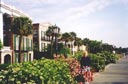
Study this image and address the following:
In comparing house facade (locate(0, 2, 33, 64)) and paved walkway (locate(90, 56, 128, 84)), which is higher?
house facade (locate(0, 2, 33, 64))

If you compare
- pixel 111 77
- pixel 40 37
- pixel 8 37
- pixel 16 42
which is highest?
pixel 40 37

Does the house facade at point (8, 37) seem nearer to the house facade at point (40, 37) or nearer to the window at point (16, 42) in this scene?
the window at point (16, 42)

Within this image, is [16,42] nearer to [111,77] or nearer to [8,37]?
[8,37]

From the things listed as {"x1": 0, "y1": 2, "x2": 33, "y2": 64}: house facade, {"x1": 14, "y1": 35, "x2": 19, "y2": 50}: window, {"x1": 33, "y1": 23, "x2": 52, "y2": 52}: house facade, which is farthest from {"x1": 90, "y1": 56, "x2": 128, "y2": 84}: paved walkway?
{"x1": 33, "y1": 23, "x2": 52, "y2": 52}: house facade

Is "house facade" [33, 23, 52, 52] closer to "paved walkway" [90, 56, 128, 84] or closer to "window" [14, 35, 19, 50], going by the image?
"window" [14, 35, 19, 50]

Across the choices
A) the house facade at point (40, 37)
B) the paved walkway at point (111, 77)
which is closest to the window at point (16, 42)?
the paved walkway at point (111, 77)

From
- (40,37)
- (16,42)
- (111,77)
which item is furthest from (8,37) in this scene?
(111,77)

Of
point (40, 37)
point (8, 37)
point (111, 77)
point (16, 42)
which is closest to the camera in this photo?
point (111, 77)

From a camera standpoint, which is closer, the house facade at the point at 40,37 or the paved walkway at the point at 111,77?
the paved walkway at the point at 111,77

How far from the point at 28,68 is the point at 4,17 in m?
36.5

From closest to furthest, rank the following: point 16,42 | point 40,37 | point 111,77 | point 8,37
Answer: point 111,77 → point 8,37 → point 16,42 → point 40,37

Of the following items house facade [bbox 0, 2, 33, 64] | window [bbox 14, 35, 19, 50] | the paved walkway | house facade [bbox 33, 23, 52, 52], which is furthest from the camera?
house facade [bbox 33, 23, 52, 52]

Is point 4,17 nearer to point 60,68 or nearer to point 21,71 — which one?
point 60,68

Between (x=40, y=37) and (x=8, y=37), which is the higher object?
(x=40, y=37)
